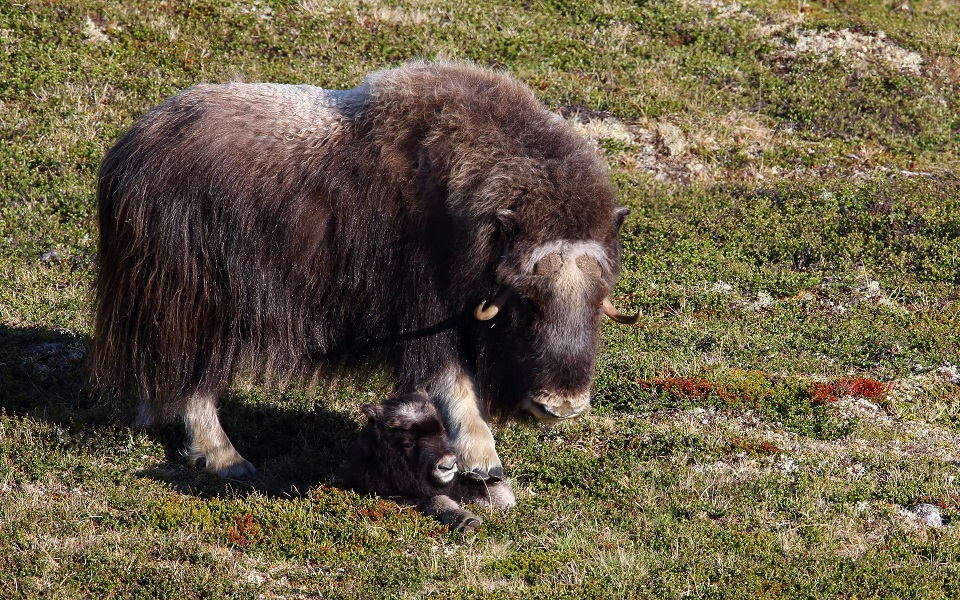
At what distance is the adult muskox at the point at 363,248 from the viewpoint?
5.19 metres

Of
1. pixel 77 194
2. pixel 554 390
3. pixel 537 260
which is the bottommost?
pixel 77 194

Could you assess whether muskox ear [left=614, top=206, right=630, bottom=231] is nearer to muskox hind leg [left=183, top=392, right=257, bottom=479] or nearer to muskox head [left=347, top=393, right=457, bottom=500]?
muskox head [left=347, top=393, right=457, bottom=500]

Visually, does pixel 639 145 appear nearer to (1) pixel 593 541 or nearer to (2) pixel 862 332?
(2) pixel 862 332

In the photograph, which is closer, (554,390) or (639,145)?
(554,390)

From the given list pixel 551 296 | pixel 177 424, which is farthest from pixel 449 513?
pixel 177 424

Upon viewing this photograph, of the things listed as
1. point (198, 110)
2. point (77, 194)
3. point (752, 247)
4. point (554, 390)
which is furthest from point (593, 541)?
point (77, 194)

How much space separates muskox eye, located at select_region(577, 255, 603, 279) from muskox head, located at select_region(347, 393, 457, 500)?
1097 mm

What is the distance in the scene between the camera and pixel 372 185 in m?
5.54

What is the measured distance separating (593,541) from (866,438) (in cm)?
233

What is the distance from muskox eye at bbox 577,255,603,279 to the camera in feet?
17.0

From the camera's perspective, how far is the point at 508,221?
16.7 feet

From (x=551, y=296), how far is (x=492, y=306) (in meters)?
0.29

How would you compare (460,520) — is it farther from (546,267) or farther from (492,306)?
(546,267)

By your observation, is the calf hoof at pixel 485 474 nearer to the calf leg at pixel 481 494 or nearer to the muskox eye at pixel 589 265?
the calf leg at pixel 481 494
